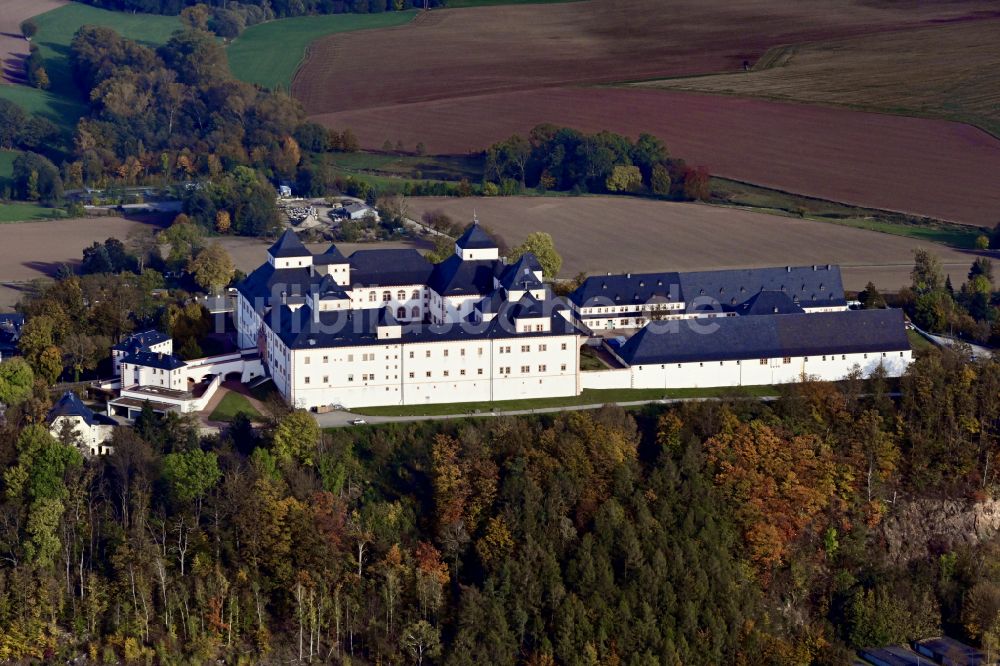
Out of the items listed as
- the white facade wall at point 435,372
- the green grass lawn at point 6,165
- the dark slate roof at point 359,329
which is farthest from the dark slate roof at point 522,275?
the green grass lawn at point 6,165

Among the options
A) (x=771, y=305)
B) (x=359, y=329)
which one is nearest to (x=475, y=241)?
(x=359, y=329)

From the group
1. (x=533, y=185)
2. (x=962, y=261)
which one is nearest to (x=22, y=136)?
(x=533, y=185)

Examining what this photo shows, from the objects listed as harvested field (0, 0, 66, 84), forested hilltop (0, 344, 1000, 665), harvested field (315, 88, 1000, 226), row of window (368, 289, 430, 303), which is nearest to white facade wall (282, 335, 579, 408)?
forested hilltop (0, 344, 1000, 665)

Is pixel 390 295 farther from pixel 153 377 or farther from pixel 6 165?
pixel 6 165

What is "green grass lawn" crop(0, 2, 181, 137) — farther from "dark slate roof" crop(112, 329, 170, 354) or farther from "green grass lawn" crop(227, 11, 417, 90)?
"dark slate roof" crop(112, 329, 170, 354)

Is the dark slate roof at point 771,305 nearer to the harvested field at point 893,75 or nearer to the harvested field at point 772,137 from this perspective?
the harvested field at point 772,137

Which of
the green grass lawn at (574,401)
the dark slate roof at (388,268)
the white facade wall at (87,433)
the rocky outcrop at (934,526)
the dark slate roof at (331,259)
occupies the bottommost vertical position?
the rocky outcrop at (934,526)
